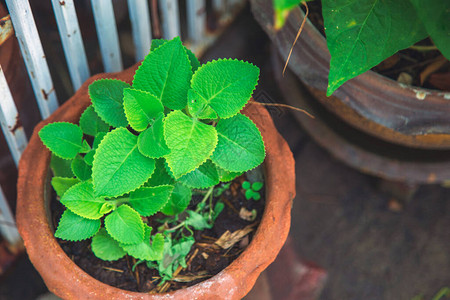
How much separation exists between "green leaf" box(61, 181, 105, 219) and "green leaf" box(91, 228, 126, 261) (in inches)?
2.8

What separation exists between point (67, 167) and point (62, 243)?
145 millimetres

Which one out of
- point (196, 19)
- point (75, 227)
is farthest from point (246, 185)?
point (196, 19)

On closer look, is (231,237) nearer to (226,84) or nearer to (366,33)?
(226,84)

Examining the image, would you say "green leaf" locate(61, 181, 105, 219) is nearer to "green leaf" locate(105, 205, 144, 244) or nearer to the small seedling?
"green leaf" locate(105, 205, 144, 244)

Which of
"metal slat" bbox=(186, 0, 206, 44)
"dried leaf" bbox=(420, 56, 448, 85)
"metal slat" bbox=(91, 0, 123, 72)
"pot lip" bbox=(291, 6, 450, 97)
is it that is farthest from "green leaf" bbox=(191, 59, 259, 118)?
"metal slat" bbox=(186, 0, 206, 44)

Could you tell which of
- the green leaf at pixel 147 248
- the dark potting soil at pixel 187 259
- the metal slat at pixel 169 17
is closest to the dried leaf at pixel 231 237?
the dark potting soil at pixel 187 259

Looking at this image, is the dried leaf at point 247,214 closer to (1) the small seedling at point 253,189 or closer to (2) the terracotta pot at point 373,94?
(1) the small seedling at point 253,189

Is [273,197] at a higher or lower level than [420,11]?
lower

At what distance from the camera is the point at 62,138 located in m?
0.84

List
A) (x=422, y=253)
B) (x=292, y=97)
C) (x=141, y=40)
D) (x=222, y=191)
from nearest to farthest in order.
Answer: (x=222, y=191) → (x=141, y=40) → (x=292, y=97) → (x=422, y=253)

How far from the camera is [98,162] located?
0.75 m

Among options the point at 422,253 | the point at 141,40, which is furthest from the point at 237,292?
→ the point at 422,253

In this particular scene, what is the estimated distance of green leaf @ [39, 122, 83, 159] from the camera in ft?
2.74

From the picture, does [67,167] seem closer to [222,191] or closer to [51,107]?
[51,107]
